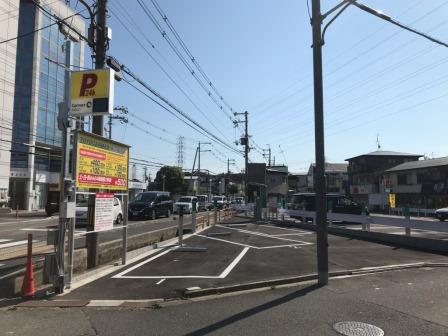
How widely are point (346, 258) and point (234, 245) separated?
4482 millimetres

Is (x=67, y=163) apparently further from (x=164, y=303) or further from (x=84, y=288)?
(x=164, y=303)

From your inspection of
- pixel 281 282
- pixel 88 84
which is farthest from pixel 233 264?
pixel 88 84

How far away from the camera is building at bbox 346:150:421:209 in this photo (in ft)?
234

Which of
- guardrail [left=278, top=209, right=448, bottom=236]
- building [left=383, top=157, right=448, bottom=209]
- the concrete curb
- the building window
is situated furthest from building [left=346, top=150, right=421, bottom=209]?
the concrete curb

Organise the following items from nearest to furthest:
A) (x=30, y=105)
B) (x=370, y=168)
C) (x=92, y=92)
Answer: (x=92, y=92)
(x=30, y=105)
(x=370, y=168)

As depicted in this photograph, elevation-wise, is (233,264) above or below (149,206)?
below

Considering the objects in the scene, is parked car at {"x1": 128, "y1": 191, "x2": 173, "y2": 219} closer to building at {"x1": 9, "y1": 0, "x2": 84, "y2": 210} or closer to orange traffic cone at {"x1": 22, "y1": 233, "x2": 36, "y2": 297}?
building at {"x1": 9, "y1": 0, "x2": 84, "y2": 210}

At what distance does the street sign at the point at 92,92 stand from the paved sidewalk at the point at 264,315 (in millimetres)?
4127

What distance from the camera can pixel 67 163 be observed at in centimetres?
893

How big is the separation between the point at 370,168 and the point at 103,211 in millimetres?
68098

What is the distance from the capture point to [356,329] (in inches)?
246

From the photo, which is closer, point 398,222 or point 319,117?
point 319,117

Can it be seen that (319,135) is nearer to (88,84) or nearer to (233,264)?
(233,264)

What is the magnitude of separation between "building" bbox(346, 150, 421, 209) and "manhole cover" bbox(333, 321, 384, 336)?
217ft
